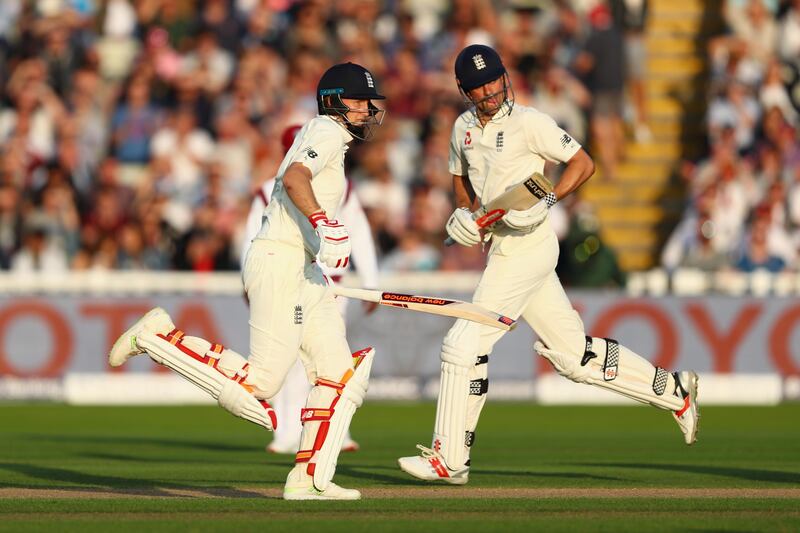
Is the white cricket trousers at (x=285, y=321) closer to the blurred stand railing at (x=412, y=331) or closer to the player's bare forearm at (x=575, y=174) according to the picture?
the player's bare forearm at (x=575, y=174)

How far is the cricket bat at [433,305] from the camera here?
8266mm

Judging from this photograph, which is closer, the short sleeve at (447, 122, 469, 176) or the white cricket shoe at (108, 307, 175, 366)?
the white cricket shoe at (108, 307, 175, 366)

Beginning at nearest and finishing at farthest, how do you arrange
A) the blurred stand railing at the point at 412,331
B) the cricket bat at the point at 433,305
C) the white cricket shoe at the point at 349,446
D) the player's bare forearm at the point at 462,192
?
the cricket bat at the point at 433,305, the player's bare forearm at the point at 462,192, the white cricket shoe at the point at 349,446, the blurred stand railing at the point at 412,331

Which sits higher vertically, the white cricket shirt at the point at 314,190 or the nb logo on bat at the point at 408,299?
the white cricket shirt at the point at 314,190

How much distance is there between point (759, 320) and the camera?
1694cm

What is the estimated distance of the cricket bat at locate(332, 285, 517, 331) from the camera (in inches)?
325

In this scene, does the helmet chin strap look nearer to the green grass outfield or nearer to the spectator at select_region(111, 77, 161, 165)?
the green grass outfield

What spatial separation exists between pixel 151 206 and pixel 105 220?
56 cm

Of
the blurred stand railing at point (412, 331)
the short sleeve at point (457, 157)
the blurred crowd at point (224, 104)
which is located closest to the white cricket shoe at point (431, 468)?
the short sleeve at point (457, 157)

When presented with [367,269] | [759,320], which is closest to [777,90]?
[759,320]

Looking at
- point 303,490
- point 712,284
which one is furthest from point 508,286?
point 712,284

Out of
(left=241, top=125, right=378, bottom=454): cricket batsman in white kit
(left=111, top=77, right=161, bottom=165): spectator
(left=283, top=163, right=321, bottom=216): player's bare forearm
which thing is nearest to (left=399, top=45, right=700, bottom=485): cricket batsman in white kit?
(left=283, top=163, right=321, bottom=216): player's bare forearm

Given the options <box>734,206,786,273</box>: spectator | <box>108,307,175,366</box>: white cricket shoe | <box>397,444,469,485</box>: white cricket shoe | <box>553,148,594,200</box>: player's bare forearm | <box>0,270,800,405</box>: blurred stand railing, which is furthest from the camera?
<box>734,206,786,273</box>: spectator

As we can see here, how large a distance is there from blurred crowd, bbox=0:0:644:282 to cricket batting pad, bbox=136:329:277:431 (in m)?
8.96
